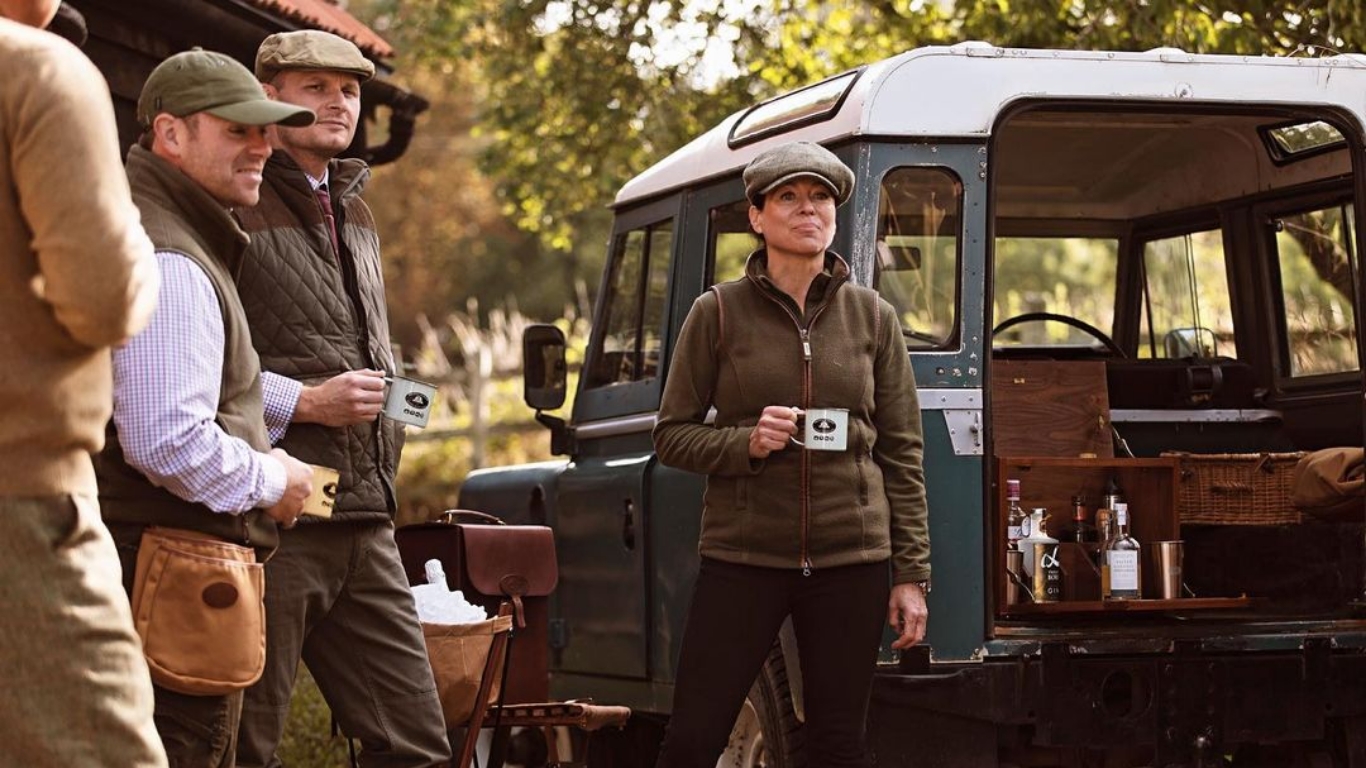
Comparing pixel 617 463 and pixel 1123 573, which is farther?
Result: pixel 617 463

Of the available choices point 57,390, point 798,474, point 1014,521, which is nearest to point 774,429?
point 798,474

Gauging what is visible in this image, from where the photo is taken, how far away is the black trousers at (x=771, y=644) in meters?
5.91

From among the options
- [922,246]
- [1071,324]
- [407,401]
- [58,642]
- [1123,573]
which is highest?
[1071,324]

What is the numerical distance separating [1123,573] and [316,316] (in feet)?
9.92

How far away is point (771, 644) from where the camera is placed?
19.8 ft

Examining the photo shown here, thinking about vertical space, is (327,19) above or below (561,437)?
above

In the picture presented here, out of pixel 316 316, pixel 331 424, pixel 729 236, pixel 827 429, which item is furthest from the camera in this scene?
pixel 729 236

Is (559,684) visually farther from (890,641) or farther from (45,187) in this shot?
(45,187)

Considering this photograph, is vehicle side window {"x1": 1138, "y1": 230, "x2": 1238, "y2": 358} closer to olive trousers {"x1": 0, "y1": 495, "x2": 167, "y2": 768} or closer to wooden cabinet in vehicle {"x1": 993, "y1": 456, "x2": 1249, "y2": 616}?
wooden cabinet in vehicle {"x1": 993, "y1": 456, "x2": 1249, "y2": 616}

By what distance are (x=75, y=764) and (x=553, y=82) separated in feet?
45.3

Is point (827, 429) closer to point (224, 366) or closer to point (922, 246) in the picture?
point (922, 246)

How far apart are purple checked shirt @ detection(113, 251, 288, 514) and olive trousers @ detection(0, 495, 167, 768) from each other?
2.21 ft

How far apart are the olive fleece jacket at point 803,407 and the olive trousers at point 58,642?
2.46 meters

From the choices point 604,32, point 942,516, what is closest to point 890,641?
point 942,516
